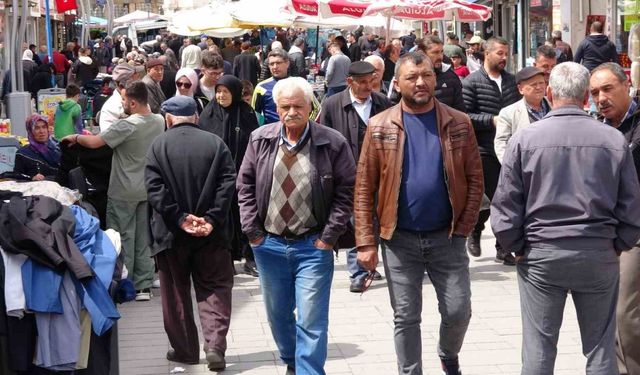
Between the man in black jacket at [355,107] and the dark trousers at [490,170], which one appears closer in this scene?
the man in black jacket at [355,107]

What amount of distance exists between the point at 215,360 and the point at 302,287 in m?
1.14

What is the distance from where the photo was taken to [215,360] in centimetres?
730

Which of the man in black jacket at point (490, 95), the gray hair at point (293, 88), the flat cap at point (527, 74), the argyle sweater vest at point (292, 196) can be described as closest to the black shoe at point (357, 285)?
the man in black jacket at point (490, 95)

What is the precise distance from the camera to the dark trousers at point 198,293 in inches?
291

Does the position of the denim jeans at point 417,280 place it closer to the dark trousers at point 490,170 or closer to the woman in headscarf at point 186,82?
the dark trousers at point 490,170

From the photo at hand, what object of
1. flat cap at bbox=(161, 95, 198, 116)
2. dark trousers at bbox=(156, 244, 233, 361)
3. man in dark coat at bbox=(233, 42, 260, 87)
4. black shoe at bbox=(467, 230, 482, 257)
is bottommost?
black shoe at bbox=(467, 230, 482, 257)

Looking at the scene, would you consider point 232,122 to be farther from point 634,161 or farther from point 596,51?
point 596,51

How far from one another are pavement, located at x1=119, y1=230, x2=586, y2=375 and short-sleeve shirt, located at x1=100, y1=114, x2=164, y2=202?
0.93 metres

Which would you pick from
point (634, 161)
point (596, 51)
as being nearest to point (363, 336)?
point (634, 161)

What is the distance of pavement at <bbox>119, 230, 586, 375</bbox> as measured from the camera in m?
→ 7.41

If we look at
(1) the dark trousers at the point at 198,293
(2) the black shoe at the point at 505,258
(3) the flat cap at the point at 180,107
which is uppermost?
(3) the flat cap at the point at 180,107

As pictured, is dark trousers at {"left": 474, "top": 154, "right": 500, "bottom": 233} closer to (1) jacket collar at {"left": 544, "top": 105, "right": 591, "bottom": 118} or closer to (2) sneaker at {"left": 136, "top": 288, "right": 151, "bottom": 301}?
(2) sneaker at {"left": 136, "top": 288, "right": 151, "bottom": 301}

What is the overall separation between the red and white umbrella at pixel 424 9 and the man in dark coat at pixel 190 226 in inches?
455

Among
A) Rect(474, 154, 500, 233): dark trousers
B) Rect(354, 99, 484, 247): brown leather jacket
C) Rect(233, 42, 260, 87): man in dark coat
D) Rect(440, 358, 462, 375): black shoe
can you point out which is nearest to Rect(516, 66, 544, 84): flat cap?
Rect(474, 154, 500, 233): dark trousers
